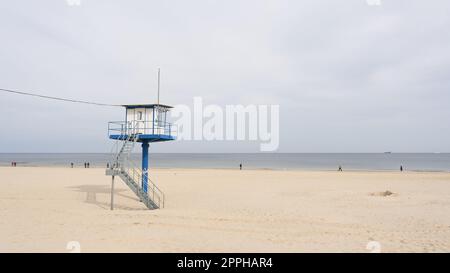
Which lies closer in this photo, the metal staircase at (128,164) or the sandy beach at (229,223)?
the sandy beach at (229,223)

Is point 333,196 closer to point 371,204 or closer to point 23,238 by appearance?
point 371,204

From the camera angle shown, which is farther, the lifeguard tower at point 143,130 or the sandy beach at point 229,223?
the lifeguard tower at point 143,130

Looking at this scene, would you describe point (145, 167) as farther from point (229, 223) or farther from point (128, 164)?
point (229, 223)

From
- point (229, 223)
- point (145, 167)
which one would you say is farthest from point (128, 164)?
point (229, 223)

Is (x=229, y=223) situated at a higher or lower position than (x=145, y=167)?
lower

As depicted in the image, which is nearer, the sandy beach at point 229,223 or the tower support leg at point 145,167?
the sandy beach at point 229,223

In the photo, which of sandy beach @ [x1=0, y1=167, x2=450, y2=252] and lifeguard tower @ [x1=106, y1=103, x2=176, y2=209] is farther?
lifeguard tower @ [x1=106, y1=103, x2=176, y2=209]

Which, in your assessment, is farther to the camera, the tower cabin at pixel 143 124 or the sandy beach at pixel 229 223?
the tower cabin at pixel 143 124

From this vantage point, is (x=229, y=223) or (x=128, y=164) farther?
(x=128, y=164)

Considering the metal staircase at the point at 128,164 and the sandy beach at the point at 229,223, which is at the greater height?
the metal staircase at the point at 128,164

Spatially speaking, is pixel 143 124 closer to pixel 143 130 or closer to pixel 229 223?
pixel 143 130

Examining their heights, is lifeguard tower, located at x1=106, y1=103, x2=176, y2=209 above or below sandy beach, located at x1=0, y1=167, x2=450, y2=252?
above

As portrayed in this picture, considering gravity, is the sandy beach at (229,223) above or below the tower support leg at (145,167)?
below
